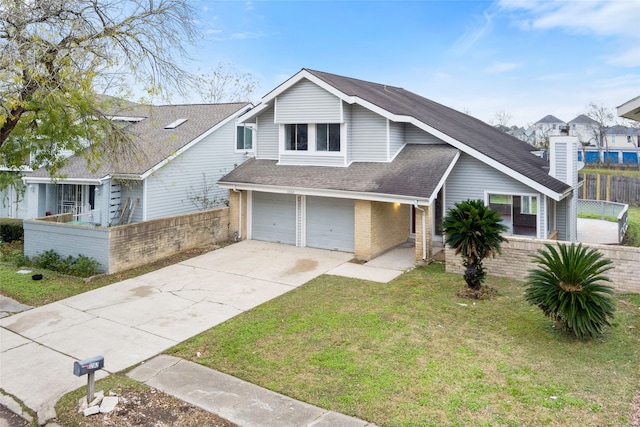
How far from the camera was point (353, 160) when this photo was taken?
1764 centimetres

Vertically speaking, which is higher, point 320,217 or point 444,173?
point 444,173

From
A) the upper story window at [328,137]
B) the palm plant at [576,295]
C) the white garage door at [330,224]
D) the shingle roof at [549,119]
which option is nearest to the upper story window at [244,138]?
the upper story window at [328,137]

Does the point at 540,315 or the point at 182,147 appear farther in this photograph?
the point at 182,147

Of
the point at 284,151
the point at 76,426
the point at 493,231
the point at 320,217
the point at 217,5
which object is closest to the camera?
the point at 76,426

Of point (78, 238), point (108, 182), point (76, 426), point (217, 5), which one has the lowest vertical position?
point (76, 426)

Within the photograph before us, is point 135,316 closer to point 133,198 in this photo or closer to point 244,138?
point 133,198

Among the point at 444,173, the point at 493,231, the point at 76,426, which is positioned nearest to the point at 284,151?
the point at 444,173

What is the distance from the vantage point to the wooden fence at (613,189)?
30.3 m

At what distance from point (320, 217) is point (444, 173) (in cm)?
515

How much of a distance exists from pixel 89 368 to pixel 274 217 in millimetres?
12487

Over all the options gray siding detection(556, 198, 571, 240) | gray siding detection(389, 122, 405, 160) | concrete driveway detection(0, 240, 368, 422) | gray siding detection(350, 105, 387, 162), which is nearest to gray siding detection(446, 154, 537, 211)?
gray siding detection(389, 122, 405, 160)

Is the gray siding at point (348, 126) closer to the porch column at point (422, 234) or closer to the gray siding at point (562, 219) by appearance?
the porch column at point (422, 234)

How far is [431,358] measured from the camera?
788 centimetres

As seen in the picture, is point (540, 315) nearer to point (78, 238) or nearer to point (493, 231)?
point (493, 231)
